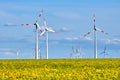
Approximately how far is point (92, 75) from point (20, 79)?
4612mm

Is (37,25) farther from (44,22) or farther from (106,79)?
(106,79)

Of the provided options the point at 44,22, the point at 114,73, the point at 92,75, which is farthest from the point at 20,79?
the point at 44,22

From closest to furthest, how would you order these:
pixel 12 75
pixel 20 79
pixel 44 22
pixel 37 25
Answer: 1. pixel 20 79
2. pixel 12 75
3. pixel 37 25
4. pixel 44 22

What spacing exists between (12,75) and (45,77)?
7.04 ft

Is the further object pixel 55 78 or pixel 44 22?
pixel 44 22

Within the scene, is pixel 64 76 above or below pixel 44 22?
below

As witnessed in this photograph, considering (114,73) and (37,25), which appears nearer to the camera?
(114,73)

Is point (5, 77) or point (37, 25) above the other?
point (37, 25)

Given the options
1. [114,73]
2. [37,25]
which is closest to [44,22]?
[37,25]

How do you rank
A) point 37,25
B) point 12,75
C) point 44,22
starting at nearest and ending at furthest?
point 12,75 → point 37,25 → point 44,22

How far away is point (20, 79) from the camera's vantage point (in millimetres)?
26141

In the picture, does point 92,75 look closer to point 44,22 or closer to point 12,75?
point 12,75

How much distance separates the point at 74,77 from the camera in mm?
27297

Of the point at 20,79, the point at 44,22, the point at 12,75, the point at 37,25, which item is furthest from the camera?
the point at 44,22
